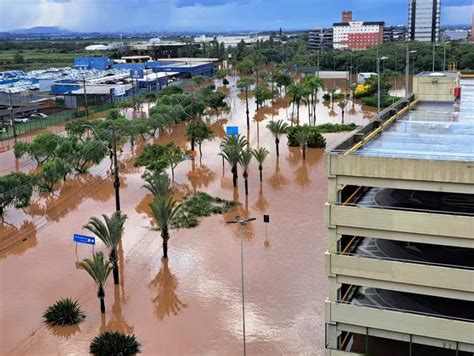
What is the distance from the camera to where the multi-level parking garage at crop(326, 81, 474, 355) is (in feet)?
53.7

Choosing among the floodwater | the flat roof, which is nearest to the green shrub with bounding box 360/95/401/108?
the floodwater

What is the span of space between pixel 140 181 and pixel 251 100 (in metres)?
47.0

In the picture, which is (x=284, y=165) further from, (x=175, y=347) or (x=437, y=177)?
(x=437, y=177)

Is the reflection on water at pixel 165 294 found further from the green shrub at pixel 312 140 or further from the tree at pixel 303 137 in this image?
the green shrub at pixel 312 140

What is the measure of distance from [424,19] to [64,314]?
185583 mm

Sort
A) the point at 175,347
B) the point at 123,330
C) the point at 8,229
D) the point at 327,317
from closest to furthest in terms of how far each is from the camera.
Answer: the point at 327,317, the point at 175,347, the point at 123,330, the point at 8,229

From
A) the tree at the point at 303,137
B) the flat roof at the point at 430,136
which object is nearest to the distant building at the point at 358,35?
the tree at the point at 303,137

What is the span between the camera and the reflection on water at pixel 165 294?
79.1 ft

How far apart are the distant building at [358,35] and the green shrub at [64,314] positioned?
6998 inches

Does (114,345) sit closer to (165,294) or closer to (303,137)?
(165,294)

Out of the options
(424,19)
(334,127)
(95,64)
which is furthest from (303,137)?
(424,19)

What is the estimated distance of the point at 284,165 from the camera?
4747cm

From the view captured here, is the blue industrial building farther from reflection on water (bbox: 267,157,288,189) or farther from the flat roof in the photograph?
the flat roof

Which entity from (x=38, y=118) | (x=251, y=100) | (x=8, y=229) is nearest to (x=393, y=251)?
(x=8, y=229)
